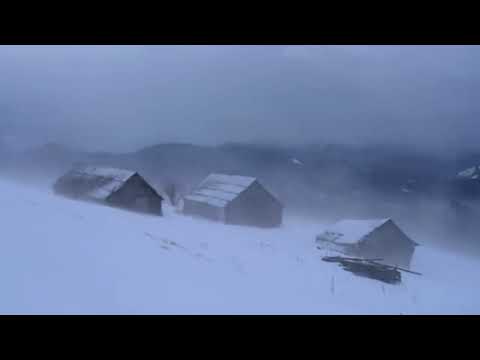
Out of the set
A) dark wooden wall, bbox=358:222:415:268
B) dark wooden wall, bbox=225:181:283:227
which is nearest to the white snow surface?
dark wooden wall, bbox=225:181:283:227

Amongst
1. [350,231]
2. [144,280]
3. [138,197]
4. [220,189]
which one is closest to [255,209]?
[220,189]

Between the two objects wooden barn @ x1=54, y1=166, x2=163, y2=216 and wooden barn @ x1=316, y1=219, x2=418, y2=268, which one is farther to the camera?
wooden barn @ x1=54, y1=166, x2=163, y2=216

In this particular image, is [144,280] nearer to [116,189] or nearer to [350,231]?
[116,189]

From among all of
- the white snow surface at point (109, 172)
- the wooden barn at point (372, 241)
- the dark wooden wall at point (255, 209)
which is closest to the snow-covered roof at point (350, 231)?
the wooden barn at point (372, 241)

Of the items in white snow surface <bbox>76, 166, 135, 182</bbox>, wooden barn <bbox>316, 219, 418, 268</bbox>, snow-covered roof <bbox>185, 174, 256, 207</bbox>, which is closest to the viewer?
wooden barn <bbox>316, 219, 418, 268</bbox>

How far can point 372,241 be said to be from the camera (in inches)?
508

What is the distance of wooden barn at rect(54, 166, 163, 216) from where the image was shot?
45.6 ft

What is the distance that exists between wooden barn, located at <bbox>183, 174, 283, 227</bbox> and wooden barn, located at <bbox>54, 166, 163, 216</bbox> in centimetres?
226

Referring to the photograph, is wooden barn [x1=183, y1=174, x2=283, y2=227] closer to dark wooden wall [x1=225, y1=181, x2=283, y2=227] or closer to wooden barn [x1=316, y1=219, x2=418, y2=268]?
dark wooden wall [x1=225, y1=181, x2=283, y2=227]

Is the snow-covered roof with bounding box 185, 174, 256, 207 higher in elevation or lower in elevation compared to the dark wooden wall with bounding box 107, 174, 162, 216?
higher

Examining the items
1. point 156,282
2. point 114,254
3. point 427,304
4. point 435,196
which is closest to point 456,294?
point 427,304

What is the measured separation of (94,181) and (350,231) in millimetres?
9763

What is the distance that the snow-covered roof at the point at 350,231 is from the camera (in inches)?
507

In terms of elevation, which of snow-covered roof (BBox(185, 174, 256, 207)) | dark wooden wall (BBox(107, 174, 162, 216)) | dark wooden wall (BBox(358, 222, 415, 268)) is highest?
snow-covered roof (BBox(185, 174, 256, 207))
